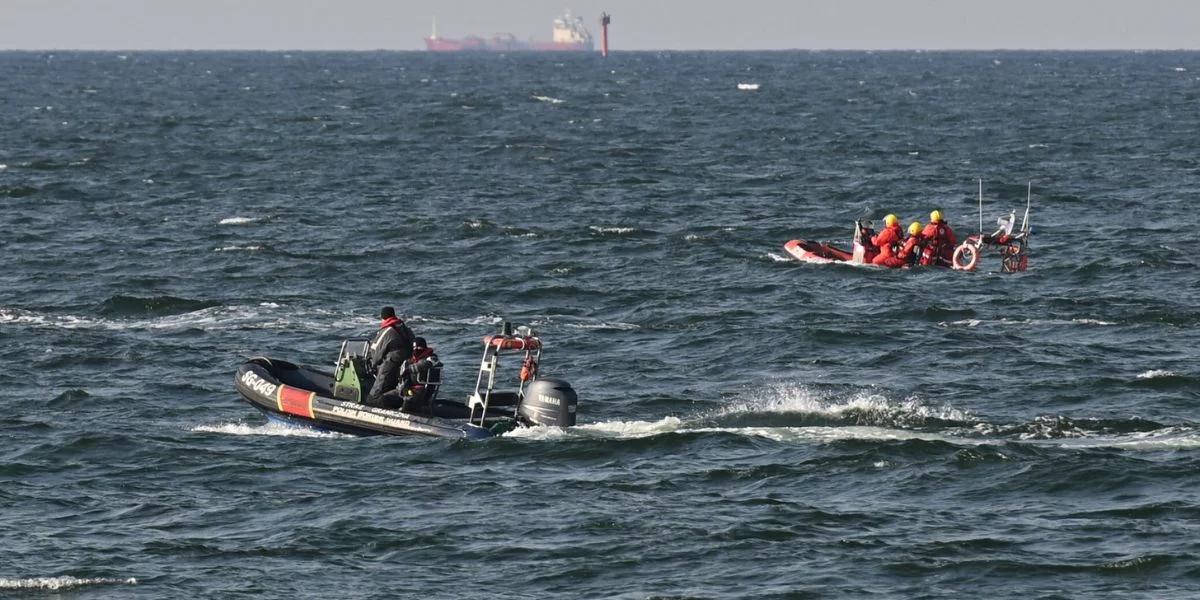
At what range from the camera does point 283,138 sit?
8544cm

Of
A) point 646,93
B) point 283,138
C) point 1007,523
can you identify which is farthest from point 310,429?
point 646,93

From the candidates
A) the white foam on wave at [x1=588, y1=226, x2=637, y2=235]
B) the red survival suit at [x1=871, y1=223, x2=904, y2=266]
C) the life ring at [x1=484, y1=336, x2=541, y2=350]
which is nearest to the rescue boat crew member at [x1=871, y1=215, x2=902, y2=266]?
the red survival suit at [x1=871, y1=223, x2=904, y2=266]

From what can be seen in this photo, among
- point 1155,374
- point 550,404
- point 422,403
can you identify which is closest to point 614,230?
point 1155,374

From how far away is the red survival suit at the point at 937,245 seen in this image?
42.5 metres

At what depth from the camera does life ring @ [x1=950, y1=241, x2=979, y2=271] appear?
137 ft

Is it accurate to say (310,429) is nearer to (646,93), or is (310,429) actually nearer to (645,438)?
(645,438)

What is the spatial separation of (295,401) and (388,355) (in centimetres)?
168

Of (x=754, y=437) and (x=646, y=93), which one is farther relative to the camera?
(x=646, y=93)

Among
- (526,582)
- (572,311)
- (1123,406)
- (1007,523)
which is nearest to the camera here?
(526,582)

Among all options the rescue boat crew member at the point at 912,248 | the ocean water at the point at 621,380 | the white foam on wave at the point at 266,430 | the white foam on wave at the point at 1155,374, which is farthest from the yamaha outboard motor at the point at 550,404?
the rescue boat crew member at the point at 912,248

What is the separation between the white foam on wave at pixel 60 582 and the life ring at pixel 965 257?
2563cm

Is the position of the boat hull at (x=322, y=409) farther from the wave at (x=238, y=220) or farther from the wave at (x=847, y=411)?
the wave at (x=238, y=220)

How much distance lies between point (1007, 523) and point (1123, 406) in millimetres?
6878

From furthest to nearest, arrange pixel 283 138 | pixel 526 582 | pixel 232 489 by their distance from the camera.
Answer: pixel 283 138, pixel 232 489, pixel 526 582
